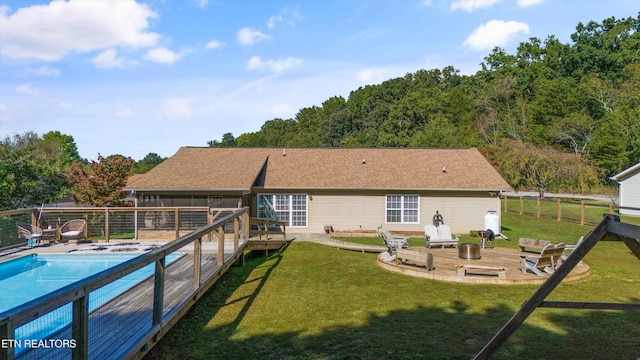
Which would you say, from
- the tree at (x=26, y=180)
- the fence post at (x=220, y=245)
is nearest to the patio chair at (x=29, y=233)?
the tree at (x=26, y=180)

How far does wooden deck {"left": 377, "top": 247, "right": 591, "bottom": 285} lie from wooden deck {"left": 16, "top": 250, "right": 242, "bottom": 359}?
6.39 metres

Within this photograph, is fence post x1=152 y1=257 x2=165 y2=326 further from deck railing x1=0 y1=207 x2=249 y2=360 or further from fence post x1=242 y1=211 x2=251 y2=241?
fence post x1=242 y1=211 x2=251 y2=241

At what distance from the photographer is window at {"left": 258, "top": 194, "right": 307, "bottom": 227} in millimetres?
20297

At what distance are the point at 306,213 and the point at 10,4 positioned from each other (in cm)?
1547

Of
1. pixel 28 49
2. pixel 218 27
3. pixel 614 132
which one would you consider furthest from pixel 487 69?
pixel 28 49

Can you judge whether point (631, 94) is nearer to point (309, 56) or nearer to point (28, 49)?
point (309, 56)

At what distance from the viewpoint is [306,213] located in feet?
67.1

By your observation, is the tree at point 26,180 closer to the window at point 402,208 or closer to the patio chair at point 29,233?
the patio chair at point 29,233

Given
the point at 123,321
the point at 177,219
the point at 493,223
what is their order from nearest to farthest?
the point at 123,321
the point at 177,219
the point at 493,223

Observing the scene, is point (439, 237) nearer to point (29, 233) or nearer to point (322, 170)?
point (322, 170)


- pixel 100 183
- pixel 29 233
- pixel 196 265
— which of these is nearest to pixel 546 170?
pixel 100 183

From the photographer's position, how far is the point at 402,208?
2050 centimetres

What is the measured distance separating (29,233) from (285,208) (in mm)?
10512

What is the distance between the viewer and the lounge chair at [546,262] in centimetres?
1036
